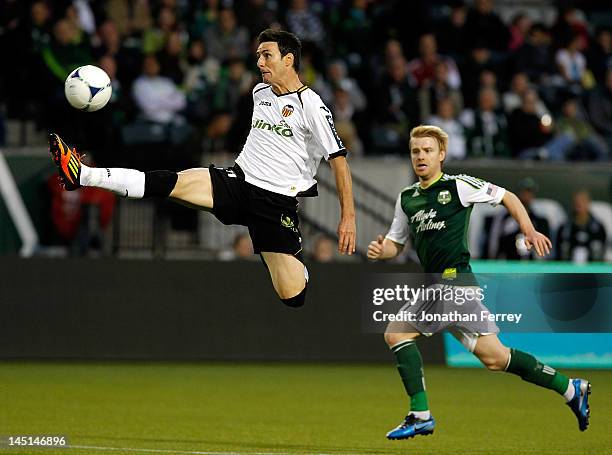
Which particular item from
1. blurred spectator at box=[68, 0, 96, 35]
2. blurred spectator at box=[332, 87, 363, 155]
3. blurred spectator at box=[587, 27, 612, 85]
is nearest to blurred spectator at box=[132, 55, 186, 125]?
blurred spectator at box=[68, 0, 96, 35]

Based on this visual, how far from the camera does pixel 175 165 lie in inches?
642

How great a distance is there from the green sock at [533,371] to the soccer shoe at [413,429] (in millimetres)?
664

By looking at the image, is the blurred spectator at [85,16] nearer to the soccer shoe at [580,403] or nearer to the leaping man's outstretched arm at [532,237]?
the leaping man's outstretched arm at [532,237]

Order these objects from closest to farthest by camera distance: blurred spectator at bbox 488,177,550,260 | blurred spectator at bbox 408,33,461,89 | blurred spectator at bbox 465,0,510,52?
blurred spectator at bbox 488,177,550,260 → blurred spectator at bbox 408,33,461,89 → blurred spectator at bbox 465,0,510,52

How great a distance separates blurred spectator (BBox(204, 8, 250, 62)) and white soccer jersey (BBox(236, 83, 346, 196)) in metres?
9.27

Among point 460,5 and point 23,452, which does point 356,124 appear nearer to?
point 460,5

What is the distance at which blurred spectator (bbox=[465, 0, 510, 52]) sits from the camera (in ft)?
68.5

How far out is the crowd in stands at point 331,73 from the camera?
54.8ft

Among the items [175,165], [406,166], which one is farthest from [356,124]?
[175,165]

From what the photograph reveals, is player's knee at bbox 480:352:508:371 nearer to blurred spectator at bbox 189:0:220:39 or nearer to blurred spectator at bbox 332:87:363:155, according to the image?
blurred spectator at bbox 332:87:363:155

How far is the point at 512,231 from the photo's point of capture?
16609mm

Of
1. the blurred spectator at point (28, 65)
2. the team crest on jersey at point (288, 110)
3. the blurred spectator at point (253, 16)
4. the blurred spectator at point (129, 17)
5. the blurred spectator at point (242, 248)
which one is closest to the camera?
the team crest on jersey at point (288, 110)

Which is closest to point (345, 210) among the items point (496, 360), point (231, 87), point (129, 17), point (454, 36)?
point (496, 360)

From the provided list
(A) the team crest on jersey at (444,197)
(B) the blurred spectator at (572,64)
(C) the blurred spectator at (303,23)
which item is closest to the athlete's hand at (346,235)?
(A) the team crest on jersey at (444,197)
